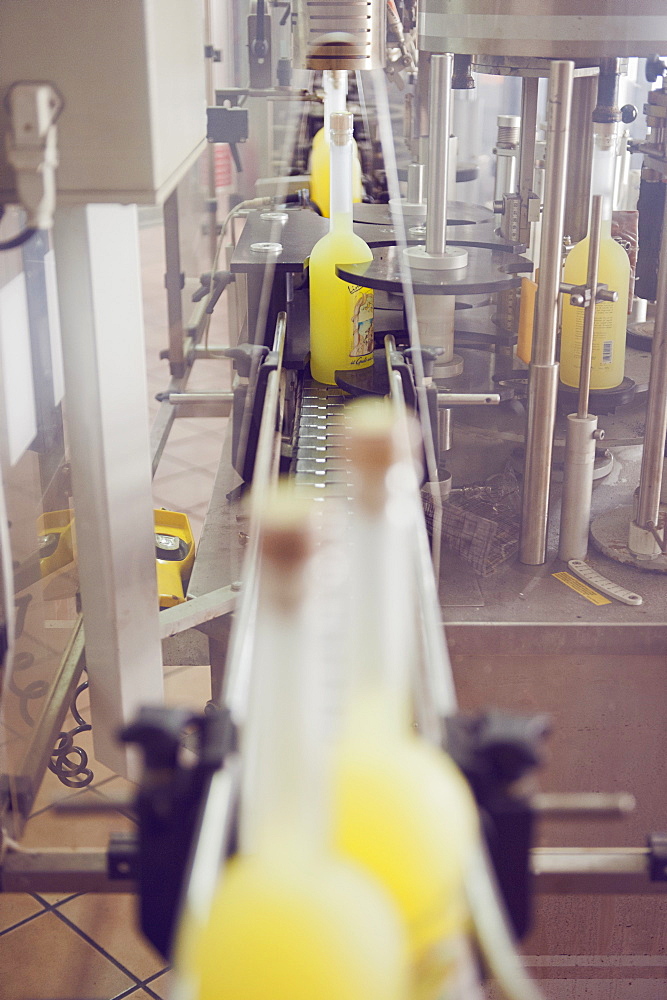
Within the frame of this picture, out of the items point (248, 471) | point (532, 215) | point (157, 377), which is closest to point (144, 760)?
point (248, 471)

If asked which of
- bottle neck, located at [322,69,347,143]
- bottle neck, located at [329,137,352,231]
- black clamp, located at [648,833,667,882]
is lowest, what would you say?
black clamp, located at [648,833,667,882]

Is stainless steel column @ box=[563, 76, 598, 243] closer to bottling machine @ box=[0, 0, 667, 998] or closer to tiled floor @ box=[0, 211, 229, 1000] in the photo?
bottling machine @ box=[0, 0, 667, 998]

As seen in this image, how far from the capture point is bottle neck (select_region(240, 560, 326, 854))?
0.36 m

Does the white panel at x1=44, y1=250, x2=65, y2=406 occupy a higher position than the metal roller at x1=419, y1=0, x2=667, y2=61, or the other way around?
the metal roller at x1=419, y1=0, x2=667, y2=61

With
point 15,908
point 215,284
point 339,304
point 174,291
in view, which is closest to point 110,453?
point 339,304

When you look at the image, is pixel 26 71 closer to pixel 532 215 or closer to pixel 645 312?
pixel 532 215

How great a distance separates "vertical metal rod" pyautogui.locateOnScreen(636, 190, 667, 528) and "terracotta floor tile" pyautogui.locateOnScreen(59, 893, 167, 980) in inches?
41.6

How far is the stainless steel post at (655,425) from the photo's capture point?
1.10 m

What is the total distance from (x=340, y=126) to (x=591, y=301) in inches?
13.2

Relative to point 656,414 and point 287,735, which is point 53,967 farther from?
point 287,735

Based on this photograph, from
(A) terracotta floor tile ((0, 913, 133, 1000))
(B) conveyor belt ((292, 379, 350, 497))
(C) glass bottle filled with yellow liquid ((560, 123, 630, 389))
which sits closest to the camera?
(B) conveyor belt ((292, 379, 350, 497))

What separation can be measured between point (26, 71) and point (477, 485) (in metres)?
0.86

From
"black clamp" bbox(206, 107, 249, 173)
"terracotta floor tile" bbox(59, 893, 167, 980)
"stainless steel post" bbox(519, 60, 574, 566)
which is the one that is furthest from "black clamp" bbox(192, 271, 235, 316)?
"terracotta floor tile" bbox(59, 893, 167, 980)

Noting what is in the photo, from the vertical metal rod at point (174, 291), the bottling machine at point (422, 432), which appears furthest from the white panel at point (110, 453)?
the vertical metal rod at point (174, 291)
